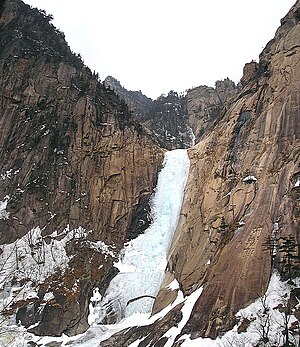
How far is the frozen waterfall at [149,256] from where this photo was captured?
30.0m

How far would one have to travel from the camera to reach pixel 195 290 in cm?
2345

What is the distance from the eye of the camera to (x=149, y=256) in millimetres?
34281

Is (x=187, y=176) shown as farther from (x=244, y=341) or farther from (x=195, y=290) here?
(x=244, y=341)

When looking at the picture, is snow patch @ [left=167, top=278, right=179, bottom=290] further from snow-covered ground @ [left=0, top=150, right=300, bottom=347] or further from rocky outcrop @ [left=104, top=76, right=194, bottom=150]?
rocky outcrop @ [left=104, top=76, right=194, bottom=150]

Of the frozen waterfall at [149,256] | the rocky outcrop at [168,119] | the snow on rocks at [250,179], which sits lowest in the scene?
the frozen waterfall at [149,256]

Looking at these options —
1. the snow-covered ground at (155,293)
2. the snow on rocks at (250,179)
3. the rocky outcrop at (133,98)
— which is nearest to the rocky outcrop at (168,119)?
the rocky outcrop at (133,98)

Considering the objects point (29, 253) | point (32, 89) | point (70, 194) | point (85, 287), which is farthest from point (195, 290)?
point (32, 89)

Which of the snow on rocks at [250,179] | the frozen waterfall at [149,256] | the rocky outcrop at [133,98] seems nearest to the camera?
the snow on rocks at [250,179]

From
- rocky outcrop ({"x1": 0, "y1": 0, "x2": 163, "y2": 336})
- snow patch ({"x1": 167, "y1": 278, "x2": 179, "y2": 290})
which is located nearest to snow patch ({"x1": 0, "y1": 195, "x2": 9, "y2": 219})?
rocky outcrop ({"x1": 0, "y1": 0, "x2": 163, "y2": 336})

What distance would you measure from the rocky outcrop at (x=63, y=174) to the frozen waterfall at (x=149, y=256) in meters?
1.01

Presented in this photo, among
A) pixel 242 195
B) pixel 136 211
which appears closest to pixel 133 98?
pixel 136 211

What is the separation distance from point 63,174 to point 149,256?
40.0 feet

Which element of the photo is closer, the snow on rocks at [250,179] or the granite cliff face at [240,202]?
the granite cliff face at [240,202]

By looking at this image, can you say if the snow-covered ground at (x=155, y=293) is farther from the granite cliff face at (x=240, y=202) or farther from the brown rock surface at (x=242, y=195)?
the brown rock surface at (x=242, y=195)
